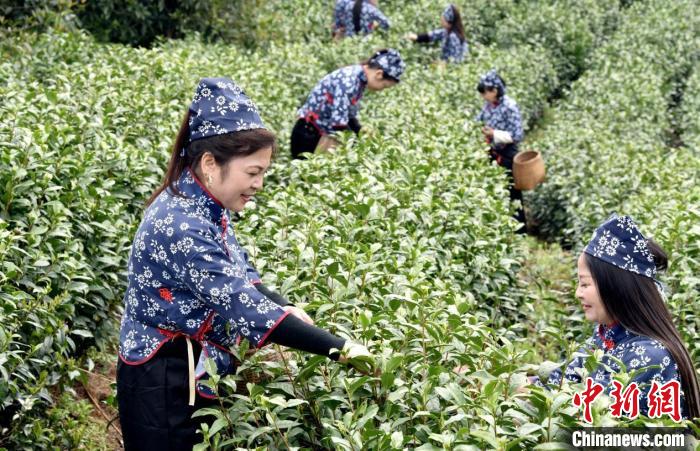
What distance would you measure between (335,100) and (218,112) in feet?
13.6

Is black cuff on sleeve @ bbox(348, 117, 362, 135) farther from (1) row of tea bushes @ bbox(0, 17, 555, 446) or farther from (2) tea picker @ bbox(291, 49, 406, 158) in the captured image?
(1) row of tea bushes @ bbox(0, 17, 555, 446)

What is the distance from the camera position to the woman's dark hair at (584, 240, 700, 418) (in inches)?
121

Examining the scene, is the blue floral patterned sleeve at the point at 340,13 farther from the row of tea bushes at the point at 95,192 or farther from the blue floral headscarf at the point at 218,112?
the blue floral headscarf at the point at 218,112

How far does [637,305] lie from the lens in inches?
124

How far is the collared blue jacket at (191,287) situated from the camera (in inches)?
100

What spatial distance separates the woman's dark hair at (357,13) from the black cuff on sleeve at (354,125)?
19.6 ft

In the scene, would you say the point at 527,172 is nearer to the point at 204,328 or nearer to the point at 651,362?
the point at 651,362

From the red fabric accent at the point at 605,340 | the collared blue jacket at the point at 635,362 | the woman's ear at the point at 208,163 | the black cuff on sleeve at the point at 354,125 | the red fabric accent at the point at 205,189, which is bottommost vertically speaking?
the black cuff on sleeve at the point at 354,125

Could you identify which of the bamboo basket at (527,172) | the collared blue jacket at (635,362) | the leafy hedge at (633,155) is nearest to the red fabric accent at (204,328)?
the collared blue jacket at (635,362)

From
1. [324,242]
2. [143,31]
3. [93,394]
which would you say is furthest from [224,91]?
[143,31]

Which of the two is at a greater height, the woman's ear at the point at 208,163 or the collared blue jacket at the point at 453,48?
the woman's ear at the point at 208,163

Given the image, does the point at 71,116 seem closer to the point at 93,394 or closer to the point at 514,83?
the point at 93,394

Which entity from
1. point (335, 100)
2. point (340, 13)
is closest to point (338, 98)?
point (335, 100)

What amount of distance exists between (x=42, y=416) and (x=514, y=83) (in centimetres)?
950
